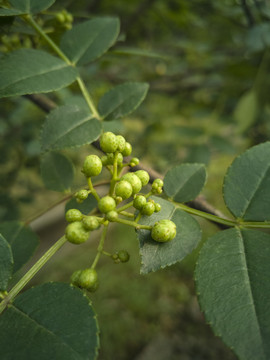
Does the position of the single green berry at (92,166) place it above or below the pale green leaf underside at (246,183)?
above

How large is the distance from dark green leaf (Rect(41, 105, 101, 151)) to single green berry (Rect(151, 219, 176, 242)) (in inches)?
13.7

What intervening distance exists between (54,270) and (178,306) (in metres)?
1.98

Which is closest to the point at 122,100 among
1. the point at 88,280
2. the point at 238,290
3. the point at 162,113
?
the point at 88,280

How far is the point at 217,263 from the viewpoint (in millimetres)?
809

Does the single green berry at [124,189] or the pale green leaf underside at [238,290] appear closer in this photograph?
the pale green leaf underside at [238,290]

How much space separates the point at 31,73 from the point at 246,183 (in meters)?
0.75

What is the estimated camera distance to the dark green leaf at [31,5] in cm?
105

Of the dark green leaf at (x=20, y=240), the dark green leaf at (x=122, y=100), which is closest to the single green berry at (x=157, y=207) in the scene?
the dark green leaf at (x=122, y=100)

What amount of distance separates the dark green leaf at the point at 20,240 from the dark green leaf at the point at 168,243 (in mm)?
463

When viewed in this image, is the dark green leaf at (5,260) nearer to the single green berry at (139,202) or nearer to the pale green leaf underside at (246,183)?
the single green berry at (139,202)

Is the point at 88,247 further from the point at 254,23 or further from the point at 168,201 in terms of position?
the point at 168,201

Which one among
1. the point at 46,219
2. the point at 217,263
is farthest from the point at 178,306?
the point at 217,263

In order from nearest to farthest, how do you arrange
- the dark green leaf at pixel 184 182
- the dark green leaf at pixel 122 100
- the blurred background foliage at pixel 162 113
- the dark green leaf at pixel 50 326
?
1. the dark green leaf at pixel 50 326
2. the dark green leaf at pixel 184 182
3. the dark green leaf at pixel 122 100
4. the blurred background foliage at pixel 162 113

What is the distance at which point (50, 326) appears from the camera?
700mm
